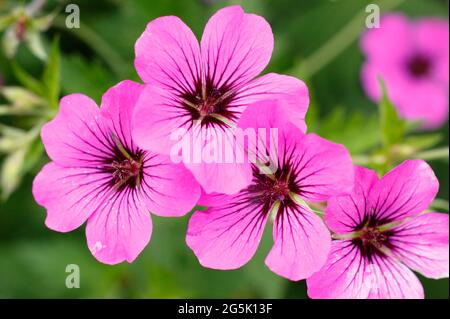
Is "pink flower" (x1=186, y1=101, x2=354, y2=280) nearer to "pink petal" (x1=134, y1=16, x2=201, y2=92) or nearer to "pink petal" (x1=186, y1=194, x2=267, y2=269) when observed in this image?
"pink petal" (x1=186, y1=194, x2=267, y2=269)

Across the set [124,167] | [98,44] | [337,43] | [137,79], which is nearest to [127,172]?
[124,167]

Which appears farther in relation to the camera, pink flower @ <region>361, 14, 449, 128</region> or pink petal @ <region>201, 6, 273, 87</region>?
pink flower @ <region>361, 14, 449, 128</region>

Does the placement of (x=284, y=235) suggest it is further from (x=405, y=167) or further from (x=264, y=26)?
(x=264, y=26)

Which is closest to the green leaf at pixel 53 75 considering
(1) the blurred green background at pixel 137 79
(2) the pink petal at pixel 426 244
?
(1) the blurred green background at pixel 137 79

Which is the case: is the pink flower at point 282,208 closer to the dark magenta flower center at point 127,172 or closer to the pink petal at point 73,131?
the dark magenta flower center at point 127,172

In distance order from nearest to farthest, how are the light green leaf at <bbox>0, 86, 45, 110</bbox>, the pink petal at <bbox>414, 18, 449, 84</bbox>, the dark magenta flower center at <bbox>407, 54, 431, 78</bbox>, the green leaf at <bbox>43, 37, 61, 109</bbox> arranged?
the green leaf at <bbox>43, 37, 61, 109</bbox> → the light green leaf at <bbox>0, 86, 45, 110</bbox> → the pink petal at <bbox>414, 18, 449, 84</bbox> → the dark magenta flower center at <bbox>407, 54, 431, 78</bbox>

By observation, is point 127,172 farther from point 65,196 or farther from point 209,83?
point 209,83

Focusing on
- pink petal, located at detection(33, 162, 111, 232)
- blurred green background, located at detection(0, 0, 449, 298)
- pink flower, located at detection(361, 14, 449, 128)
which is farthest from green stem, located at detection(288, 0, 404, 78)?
pink petal, located at detection(33, 162, 111, 232)
